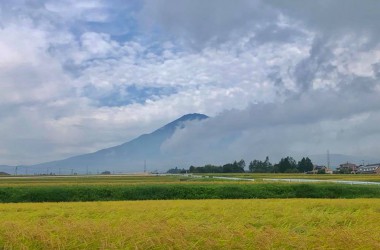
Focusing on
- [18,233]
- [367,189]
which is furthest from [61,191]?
[18,233]

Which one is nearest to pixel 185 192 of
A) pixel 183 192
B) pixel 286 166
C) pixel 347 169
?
pixel 183 192

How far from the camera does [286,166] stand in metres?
131

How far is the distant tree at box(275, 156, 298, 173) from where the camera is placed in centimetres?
12891

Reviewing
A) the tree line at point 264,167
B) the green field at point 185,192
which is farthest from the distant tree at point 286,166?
the green field at point 185,192

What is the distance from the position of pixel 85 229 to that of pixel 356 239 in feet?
12.2

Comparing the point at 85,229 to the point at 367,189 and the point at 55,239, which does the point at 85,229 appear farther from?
the point at 367,189

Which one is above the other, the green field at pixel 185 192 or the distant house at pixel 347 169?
the distant house at pixel 347 169

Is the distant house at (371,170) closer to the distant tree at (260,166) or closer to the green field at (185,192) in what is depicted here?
the distant tree at (260,166)

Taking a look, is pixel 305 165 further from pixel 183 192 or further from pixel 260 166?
pixel 183 192

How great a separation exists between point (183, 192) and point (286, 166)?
94.9 metres

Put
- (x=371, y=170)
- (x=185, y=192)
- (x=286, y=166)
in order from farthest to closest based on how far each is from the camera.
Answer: (x=371, y=170) < (x=286, y=166) < (x=185, y=192)

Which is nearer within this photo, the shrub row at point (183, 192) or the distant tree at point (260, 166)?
the shrub row at point (183, 192)

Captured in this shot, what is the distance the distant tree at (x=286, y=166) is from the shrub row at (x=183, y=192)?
291 ft

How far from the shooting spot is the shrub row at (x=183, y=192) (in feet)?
131
